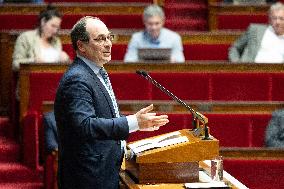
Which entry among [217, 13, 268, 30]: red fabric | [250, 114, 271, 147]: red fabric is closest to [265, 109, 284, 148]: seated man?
[250, 114, 271, 147]: red fabric

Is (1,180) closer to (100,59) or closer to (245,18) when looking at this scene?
(100,59)

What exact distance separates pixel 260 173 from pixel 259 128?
41 cm

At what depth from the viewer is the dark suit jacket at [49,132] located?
2.15 meters

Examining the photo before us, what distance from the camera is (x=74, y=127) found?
1250 millimetres

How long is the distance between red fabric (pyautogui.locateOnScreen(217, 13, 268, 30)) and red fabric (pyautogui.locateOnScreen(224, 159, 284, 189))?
1.65m

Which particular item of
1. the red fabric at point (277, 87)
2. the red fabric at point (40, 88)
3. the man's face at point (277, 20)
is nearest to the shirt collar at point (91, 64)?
the red fabric at point (40, 88)

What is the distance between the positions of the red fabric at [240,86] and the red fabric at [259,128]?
11.4 inches

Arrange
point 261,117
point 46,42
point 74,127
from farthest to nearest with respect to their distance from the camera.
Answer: point 46,42, point 261,117, point 74,127

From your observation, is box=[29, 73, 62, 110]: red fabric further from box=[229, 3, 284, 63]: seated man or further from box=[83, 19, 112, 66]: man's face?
box=[83, 19, 112, 66]: man's face

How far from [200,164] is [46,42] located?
1.33 m

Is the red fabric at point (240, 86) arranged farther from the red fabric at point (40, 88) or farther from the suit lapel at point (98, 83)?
the suit lapel at point (98, 83)

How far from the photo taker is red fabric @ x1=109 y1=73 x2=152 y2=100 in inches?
94.7

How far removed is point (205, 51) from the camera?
2.87 meters

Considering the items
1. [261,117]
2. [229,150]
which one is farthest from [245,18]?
[229,150]
